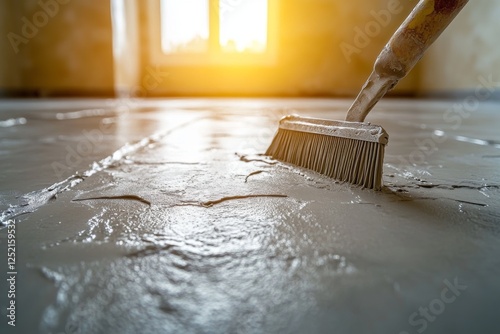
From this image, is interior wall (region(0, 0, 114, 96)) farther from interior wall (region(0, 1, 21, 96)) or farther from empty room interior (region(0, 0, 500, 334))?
empty room interior (region(0, 0, 500, 334))

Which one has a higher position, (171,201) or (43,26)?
(43,26)

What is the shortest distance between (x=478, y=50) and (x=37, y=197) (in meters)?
6.71

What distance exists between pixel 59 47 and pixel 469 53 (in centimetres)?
690

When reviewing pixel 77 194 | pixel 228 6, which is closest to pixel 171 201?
pixel 77 194

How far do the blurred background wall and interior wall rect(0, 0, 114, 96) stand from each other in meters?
0.02

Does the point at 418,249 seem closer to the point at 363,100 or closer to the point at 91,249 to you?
the point at 91,249

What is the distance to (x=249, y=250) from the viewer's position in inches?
21.1

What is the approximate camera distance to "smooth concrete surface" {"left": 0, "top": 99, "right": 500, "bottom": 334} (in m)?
0.39

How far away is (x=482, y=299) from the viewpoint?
1.37 feet

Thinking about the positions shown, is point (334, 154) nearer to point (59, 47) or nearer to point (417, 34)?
point (417, 34)

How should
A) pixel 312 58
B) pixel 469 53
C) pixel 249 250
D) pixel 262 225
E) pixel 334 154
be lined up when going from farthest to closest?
pixel 312 58 → pixel 469 53 → pixel 334 154 → pixel 262 225 → pixel 249 250

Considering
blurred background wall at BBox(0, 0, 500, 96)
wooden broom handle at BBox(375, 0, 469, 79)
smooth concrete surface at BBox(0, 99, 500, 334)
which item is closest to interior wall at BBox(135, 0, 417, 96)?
blurred background wall at BBox(0, 0, 500, 96)

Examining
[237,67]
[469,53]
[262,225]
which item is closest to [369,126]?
[262,225]

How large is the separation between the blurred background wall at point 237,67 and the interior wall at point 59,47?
2cm
